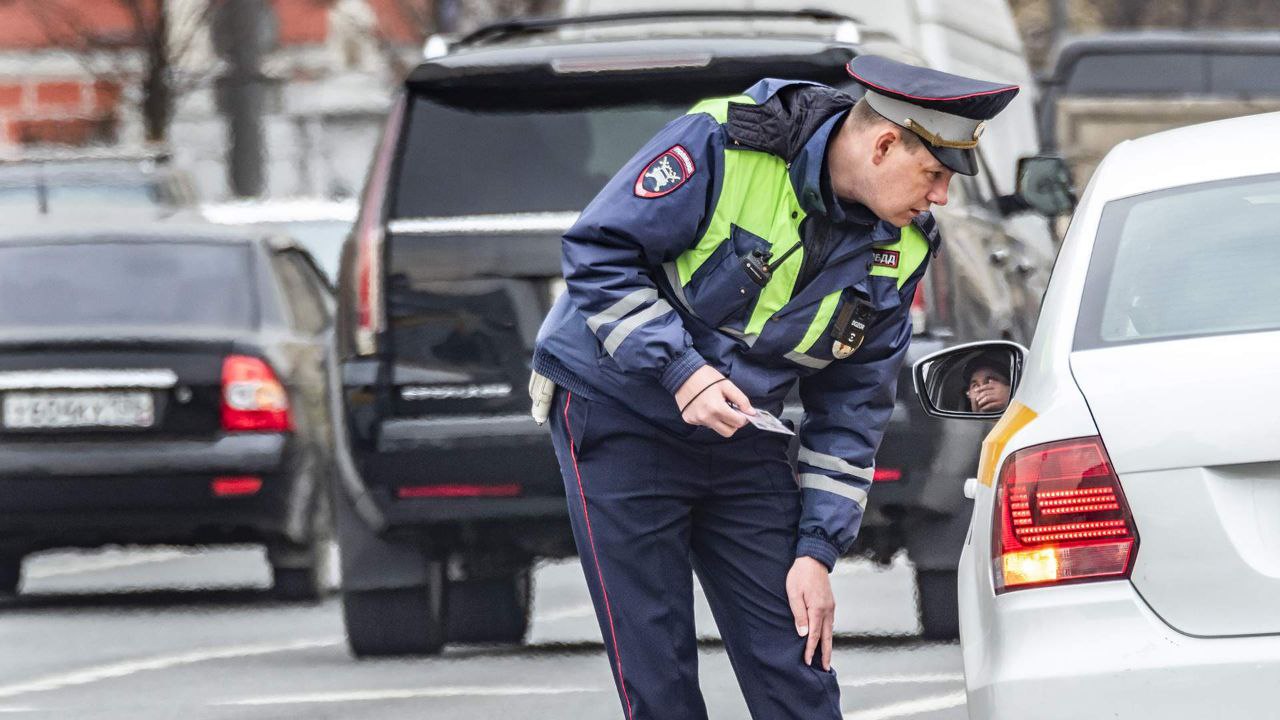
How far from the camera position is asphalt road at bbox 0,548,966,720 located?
275 inches

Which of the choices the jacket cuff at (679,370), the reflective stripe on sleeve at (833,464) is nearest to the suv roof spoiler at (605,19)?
the reflective stripe on sleeve at (833,464)

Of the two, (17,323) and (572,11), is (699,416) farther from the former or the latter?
(572,11)

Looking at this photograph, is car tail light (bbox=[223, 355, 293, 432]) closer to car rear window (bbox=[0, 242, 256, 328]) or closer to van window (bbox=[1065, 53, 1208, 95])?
car rear window (bbox=[0, 242, 256, 328])

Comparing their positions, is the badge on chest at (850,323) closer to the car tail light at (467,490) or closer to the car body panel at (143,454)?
the car tail light at (467,490)

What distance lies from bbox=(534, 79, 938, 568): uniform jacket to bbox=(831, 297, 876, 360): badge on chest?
0.01 m

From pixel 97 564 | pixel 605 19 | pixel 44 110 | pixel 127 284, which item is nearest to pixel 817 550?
pixel 605 19

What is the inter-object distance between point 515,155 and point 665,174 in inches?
127

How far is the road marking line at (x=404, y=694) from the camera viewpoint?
282 inches

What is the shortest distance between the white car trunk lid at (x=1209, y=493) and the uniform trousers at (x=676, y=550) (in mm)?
693

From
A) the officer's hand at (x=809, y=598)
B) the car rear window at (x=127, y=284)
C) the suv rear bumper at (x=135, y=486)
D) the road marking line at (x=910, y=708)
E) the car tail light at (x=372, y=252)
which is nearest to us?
the officer's hand at (x=809, y=598)

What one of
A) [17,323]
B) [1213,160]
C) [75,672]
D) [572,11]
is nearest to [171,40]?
[572,11]

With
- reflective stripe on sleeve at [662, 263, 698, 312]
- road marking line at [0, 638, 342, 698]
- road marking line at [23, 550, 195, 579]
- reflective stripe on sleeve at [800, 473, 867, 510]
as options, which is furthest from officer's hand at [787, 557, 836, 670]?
road marking line at [23, 550, 195, 579]

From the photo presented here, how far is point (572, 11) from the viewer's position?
13.7m

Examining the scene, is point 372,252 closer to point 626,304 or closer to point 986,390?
point 986,390
